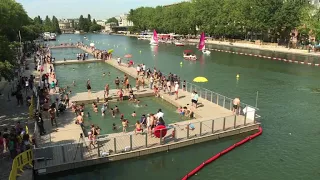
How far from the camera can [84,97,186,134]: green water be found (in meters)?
25.8

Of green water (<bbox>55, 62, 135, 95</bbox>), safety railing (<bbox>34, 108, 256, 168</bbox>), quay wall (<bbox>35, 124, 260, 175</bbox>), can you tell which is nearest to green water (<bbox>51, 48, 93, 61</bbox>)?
green water (<bbox>55, 62, 135, 95</bbox>)

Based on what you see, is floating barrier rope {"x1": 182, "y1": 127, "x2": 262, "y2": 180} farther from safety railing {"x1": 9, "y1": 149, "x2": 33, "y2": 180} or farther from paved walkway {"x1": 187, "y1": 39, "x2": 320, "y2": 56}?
paved walkway {"x1": 187, "y1": 39, "x2": 320, "y2": 56}

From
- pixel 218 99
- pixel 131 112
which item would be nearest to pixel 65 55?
pixel 131 112

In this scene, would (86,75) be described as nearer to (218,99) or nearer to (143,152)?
(218,99)

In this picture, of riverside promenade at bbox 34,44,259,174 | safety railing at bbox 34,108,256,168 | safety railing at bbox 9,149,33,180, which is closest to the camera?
safety railing at bbox 9,149,33,180

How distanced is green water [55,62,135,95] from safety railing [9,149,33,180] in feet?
68.2

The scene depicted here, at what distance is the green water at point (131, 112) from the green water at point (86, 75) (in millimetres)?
7793

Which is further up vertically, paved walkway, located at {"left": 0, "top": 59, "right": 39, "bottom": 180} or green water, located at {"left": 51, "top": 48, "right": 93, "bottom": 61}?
green water, located at {"left": 51, "top": 48, "right": 93, "bottom": 61}

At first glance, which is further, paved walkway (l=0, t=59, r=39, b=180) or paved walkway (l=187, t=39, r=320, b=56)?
paved walkway (l=187, t=39, r=320, b=56)

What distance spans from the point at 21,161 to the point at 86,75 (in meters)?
34.0

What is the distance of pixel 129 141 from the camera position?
20.3m

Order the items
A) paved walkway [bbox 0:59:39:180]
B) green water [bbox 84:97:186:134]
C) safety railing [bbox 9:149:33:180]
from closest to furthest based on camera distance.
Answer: safety railing [bbox 9:149:33:180] → paved walkway [bbox 0:59:39:180] → green water [bbox 84:97:186:134]

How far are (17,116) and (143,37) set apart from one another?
144 m

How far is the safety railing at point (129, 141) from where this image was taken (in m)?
18.2
